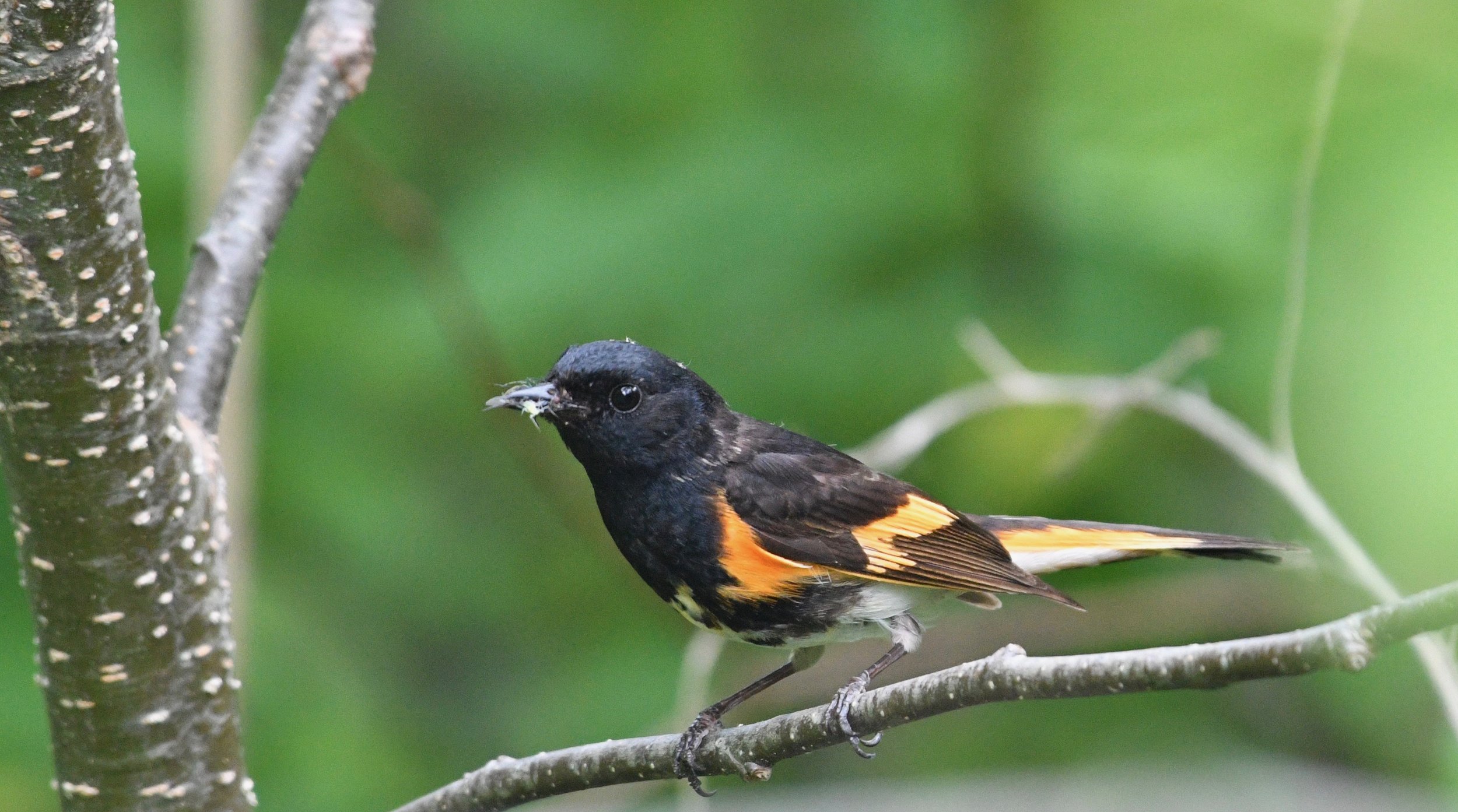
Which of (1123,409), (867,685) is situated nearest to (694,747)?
(867,685)

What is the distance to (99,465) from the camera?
1822 millimetres

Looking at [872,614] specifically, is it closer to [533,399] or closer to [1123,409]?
[533,399]

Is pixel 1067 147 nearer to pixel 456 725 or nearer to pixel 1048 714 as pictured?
pixel 1048 714

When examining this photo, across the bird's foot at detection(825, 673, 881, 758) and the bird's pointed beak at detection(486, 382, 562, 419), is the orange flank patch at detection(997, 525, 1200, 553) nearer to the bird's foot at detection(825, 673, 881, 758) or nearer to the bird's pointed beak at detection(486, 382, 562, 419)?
the bird's foot at detection(825, 673, 881, 758)

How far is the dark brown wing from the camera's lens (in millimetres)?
2447

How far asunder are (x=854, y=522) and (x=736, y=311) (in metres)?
1.51

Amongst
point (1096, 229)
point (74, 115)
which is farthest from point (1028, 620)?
point (74, 115)

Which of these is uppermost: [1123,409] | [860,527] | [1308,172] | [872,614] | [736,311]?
[736,311]

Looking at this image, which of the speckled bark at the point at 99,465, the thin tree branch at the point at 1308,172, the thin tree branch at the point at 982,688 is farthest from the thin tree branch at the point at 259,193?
the thin tree branch at the point at 1308,172

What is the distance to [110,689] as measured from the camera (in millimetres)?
1969

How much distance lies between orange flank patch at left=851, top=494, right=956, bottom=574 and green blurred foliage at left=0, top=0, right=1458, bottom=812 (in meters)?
1.14

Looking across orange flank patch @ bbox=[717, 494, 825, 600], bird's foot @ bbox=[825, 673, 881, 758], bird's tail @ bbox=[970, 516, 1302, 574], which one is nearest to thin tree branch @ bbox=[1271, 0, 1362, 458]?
bird's tail @ bbox=[970, 516, 1302, 574]

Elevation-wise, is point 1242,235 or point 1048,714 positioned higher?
point 1242,235

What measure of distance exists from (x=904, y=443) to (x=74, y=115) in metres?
2.10
